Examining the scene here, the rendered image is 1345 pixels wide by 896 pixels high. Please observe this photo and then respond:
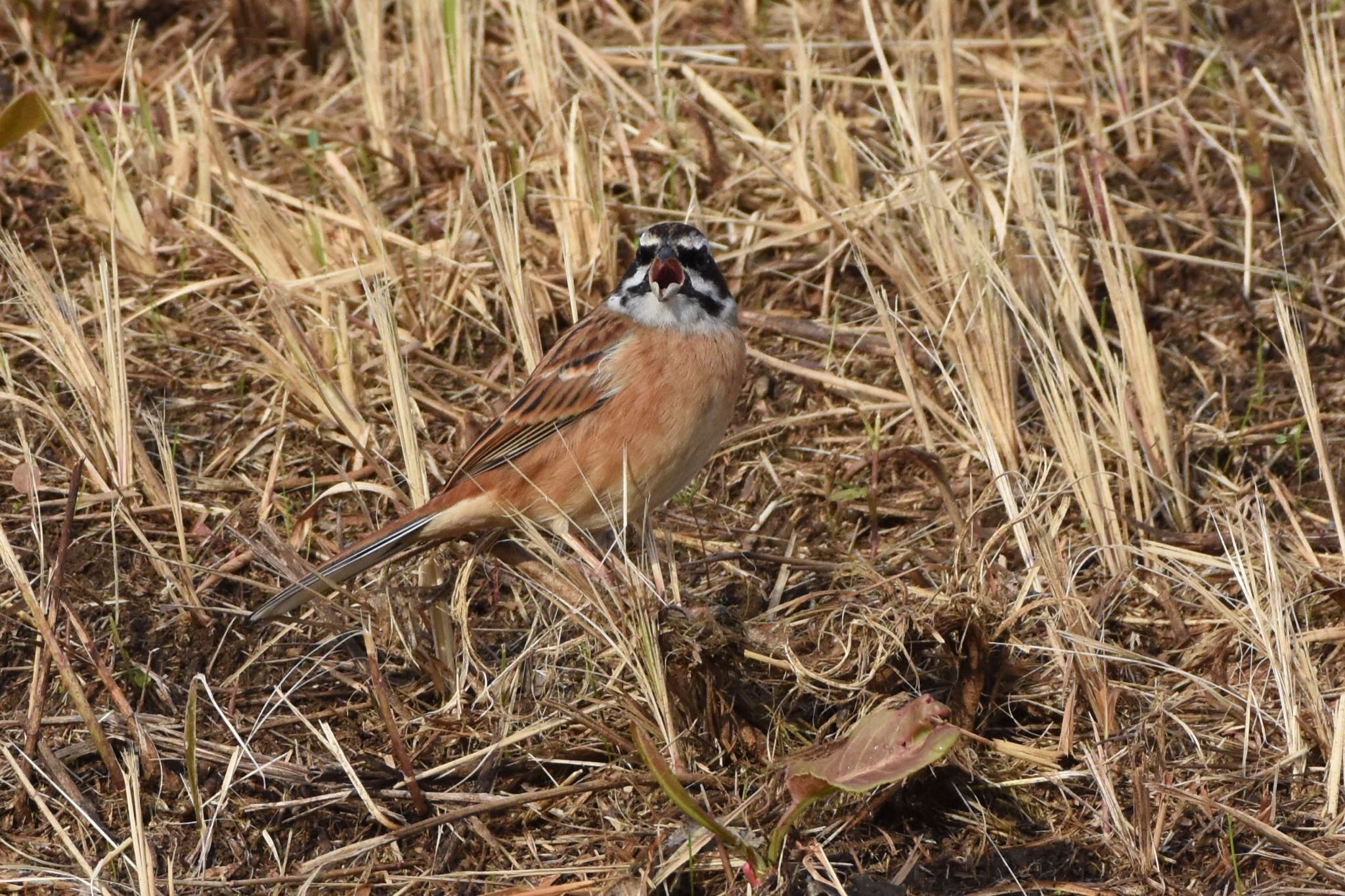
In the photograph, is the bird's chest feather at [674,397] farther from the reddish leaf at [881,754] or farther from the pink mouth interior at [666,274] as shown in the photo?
the reddish leaf at [881,754]

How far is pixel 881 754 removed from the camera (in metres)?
3.84

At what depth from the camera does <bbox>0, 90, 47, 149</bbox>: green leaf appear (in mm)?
6152

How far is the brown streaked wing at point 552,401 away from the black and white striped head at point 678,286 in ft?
0.36

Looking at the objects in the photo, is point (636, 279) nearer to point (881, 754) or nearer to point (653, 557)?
point (653, 557)

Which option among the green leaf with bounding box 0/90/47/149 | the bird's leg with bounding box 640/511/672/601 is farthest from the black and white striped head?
the green leaf with bounding box 0/90/47/149

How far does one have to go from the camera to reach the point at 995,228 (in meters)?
6.02

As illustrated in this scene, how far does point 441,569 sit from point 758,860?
1716 millimetres

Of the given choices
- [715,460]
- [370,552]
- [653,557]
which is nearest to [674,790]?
[653,557]

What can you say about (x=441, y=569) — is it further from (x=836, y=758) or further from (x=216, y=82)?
(x=216, y=82)

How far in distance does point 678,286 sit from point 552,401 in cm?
55

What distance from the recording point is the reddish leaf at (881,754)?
3.77m

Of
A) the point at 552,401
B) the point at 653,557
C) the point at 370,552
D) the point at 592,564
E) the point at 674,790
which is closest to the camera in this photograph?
the point at 674,790

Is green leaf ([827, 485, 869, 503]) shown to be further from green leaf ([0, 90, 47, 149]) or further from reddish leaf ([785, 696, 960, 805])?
green leaf ([0, 90, 47, 149])

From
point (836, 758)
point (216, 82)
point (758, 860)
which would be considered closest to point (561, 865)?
point (758, 860)
